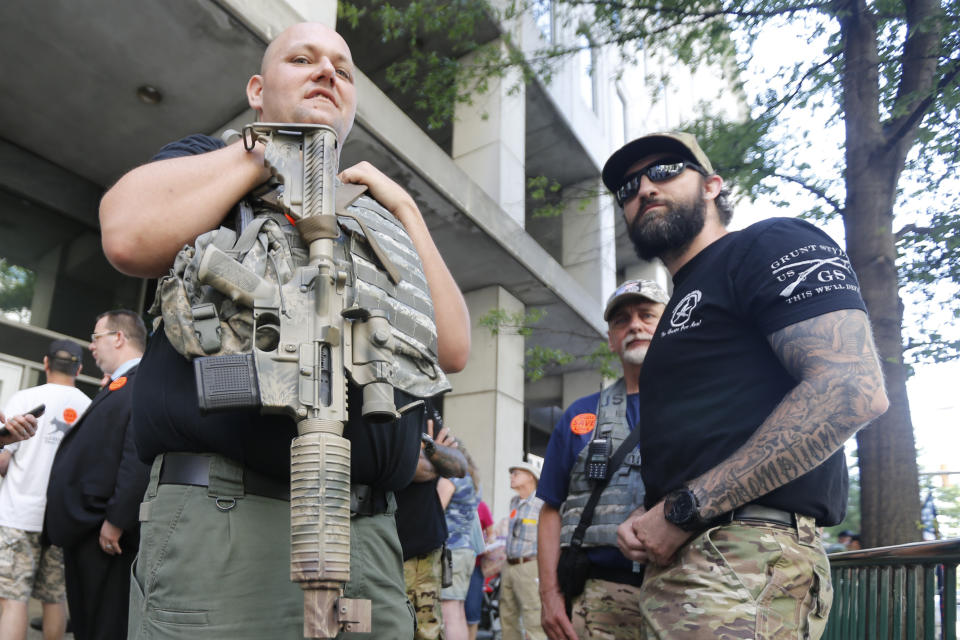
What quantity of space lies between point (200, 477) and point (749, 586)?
131cm

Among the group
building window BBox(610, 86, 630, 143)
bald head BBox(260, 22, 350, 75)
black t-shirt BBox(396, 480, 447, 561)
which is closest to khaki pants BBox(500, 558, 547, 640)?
black t-shirt BBox(396, 480, 447, 561)

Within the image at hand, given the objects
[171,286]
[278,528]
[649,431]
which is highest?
[171,286]

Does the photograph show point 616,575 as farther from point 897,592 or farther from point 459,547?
point 459,547

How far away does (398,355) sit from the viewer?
157 cm

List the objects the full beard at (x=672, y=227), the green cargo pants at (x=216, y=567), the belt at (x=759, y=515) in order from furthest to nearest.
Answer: the full beard at (x=672, y=227) → the belt at (x=759, y=515) → the green cargo pants at (x=216, y=567)

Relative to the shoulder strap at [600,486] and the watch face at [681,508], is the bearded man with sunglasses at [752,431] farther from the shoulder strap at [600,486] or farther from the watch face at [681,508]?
the shoulder strap at [600,486]

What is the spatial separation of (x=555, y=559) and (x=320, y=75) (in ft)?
8.51

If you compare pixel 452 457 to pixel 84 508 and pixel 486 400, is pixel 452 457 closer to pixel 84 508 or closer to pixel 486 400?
pixel 84 508

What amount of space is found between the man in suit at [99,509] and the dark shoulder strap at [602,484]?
2.02m

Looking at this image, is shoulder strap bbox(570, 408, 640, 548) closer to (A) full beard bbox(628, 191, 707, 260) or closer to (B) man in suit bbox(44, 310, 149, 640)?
(A) full beard bbox(628, 191, 707, 260)

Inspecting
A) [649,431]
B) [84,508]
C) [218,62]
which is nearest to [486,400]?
[218,62]

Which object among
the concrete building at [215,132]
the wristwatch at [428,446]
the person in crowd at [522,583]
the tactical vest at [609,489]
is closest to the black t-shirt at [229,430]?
the tactical vest at [609,489]

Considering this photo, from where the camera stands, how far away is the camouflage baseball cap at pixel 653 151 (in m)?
2.62

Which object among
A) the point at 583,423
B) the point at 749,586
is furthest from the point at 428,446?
the point at 749,586
